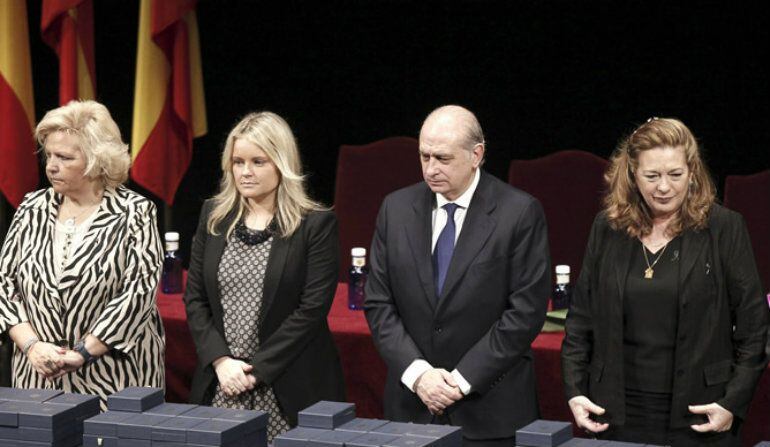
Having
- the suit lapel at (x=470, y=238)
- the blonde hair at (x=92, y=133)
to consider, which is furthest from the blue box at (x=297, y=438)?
the blonde hair at (x=92, y=133)

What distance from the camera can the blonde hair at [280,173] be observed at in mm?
3836

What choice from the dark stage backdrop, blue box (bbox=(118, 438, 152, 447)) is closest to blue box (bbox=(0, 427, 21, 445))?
blue box (bbox=(118, 438, 152, 447))

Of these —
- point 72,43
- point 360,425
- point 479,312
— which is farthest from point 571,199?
point 360,425

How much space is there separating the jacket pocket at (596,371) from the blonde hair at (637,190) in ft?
1.15

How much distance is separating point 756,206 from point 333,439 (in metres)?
3.13

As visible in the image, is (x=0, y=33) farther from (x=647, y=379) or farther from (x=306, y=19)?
(x=647, y=379)

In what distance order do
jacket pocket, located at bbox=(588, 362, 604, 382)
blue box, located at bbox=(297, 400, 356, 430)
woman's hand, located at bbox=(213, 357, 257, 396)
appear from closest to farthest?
1. blue box, located at bbox=(297, 400, 356, 430)
2. jacket pocket, located at bbox=(588, 362, 604, 382)
3. woman's hand, located at bbox=(213, 357, 257, 396)

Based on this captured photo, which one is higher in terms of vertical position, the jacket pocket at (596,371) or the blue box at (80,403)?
the blue box at (80,403)

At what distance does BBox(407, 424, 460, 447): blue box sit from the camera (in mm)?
2543

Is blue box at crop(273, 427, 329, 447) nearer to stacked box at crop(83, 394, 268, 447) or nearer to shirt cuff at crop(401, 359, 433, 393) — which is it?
stacked box at crop(83, 394, 268, 447)

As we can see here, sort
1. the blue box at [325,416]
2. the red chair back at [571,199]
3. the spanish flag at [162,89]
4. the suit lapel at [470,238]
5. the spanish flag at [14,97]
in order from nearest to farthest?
1. the blue box at [325,416]
2. the suit lapel at [470,238]
3. the red chair back at [571,199]
4. the spanish flag at [14,97]
5. the spanish flag at [162,89]

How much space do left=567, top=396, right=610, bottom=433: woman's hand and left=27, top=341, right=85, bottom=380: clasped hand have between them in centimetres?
139

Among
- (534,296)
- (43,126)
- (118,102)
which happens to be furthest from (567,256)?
(118,102)

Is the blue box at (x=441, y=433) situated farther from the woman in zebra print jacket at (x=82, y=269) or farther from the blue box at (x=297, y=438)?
the woman in zebra print jacket at (x=82, y=269)
